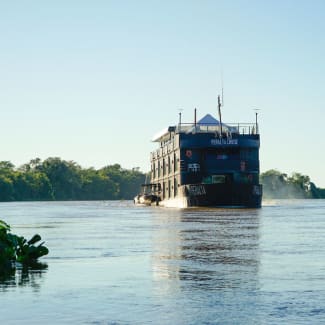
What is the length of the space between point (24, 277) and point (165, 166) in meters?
88.7

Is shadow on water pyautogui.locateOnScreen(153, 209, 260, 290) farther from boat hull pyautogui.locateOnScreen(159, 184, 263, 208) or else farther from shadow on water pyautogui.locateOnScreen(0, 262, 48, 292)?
boat hull pyautogui.locateOnScreen(159, 184, 263, 208)

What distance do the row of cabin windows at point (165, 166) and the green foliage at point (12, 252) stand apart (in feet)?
234

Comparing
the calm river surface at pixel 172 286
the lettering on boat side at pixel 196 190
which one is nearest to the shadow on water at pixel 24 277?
the calm river surface at pixel 172 286

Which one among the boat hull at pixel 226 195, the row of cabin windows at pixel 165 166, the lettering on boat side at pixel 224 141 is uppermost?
the lettering on boat side at pixel 224 141

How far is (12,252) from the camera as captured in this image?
2003cm

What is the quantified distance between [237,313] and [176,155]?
79.9m

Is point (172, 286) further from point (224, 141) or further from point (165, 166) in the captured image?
point (165, 166)

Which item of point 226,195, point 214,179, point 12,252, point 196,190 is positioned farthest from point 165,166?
point 12,252

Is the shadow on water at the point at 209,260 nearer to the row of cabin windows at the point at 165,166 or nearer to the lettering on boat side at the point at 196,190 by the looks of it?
the lettering on boat side at the point at 196,190

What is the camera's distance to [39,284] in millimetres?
16031

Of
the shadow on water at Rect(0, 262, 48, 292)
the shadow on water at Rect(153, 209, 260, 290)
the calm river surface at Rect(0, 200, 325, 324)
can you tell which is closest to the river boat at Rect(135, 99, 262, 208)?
the shadow on water at Rect(153, 209, 260, 290)

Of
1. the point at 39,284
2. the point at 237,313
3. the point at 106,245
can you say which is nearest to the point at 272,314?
the point at 237,313

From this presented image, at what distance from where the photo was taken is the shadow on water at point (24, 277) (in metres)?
15.8

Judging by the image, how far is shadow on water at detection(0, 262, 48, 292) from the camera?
624 inches
